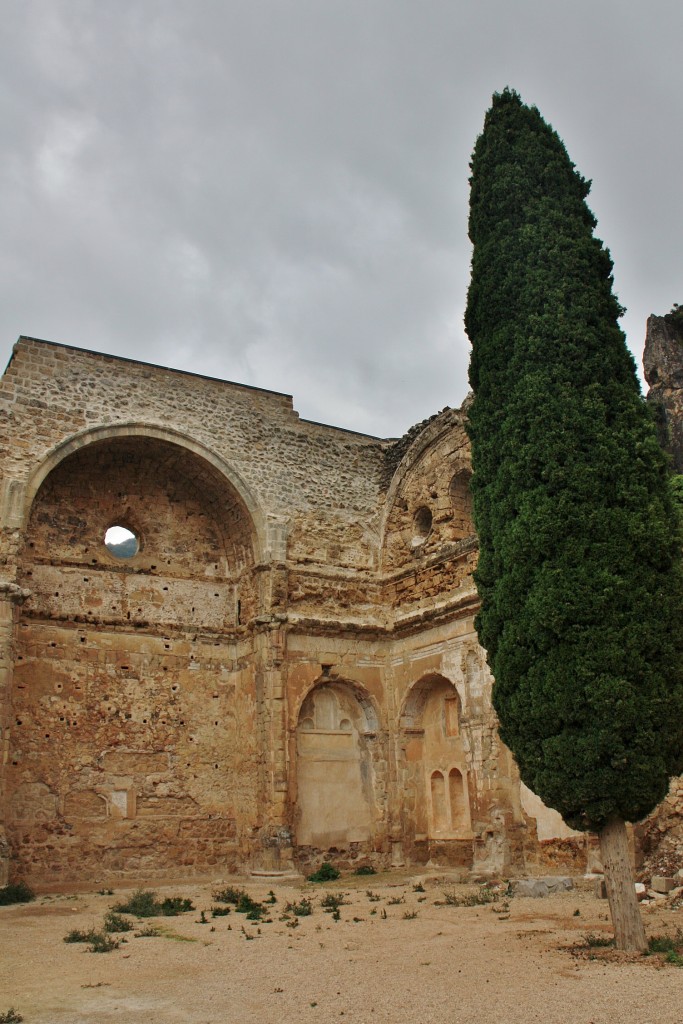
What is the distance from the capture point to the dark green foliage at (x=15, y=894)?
10.8 metres

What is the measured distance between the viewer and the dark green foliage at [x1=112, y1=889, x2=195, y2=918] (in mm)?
9641

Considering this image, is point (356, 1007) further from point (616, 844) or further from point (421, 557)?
point (421, 557)

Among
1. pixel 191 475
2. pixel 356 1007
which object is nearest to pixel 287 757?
pixel 191 475

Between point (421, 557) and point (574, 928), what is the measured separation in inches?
311

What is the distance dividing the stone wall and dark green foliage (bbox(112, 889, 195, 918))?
2.77 m

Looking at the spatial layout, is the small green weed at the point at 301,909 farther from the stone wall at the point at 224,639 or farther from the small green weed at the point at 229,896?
the stone wall at the point at 224,639

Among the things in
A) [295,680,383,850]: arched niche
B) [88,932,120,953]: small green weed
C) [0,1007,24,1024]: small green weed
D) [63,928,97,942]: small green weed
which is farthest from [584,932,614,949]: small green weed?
[295,680,383,850]: arched niche

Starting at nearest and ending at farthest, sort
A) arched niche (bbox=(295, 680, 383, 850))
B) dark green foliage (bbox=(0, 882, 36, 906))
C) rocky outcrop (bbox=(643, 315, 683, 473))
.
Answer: dark green foliage (bbox=(0, 882, 36, 906)), rocky outcrop (bbox=(643, 315, 683, 473)), arched niche (bbox=(295, 680, 383, 850))

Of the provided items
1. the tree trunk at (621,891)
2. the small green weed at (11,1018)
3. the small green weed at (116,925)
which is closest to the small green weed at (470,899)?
the small green weed at (116,925)

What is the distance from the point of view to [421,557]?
1495 centimetres

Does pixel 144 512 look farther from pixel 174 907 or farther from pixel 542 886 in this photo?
pixel 542 886

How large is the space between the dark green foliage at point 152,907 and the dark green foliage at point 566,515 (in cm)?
480

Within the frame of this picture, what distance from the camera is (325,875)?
511 inches

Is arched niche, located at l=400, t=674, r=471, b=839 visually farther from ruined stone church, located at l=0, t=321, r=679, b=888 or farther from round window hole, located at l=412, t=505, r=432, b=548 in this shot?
round window hole, located at l=412, t=505, r=432, b=548
